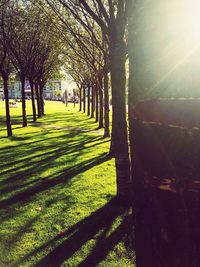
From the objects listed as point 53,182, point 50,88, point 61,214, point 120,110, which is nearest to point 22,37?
point 53,182

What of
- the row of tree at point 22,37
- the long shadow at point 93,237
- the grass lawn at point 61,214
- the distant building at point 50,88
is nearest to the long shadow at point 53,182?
the grass lawn at point 61,214

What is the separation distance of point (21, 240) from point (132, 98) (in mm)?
5725

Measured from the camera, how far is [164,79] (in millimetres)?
1069

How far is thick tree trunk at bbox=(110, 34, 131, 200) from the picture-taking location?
7.99 m

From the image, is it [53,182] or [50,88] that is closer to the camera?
[53,182]

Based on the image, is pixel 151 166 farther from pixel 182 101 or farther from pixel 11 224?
pixel 11 224

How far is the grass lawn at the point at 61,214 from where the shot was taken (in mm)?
5768

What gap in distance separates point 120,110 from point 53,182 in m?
3.40

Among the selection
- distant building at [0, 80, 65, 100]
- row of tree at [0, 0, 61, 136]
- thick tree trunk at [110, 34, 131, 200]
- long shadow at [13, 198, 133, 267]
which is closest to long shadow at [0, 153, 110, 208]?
long shadow at [13, 198, 133, 267]

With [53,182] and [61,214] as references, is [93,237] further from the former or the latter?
[53,182]

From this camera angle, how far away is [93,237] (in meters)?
6.41

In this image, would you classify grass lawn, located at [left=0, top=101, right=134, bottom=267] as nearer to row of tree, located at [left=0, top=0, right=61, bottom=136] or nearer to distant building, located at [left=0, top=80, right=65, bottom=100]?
row of tree, located at [left=0, top=0, right=61, bottom=136]

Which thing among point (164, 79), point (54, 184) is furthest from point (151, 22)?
point (54, 184)

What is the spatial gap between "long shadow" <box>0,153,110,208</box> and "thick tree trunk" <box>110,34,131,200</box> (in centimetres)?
242
